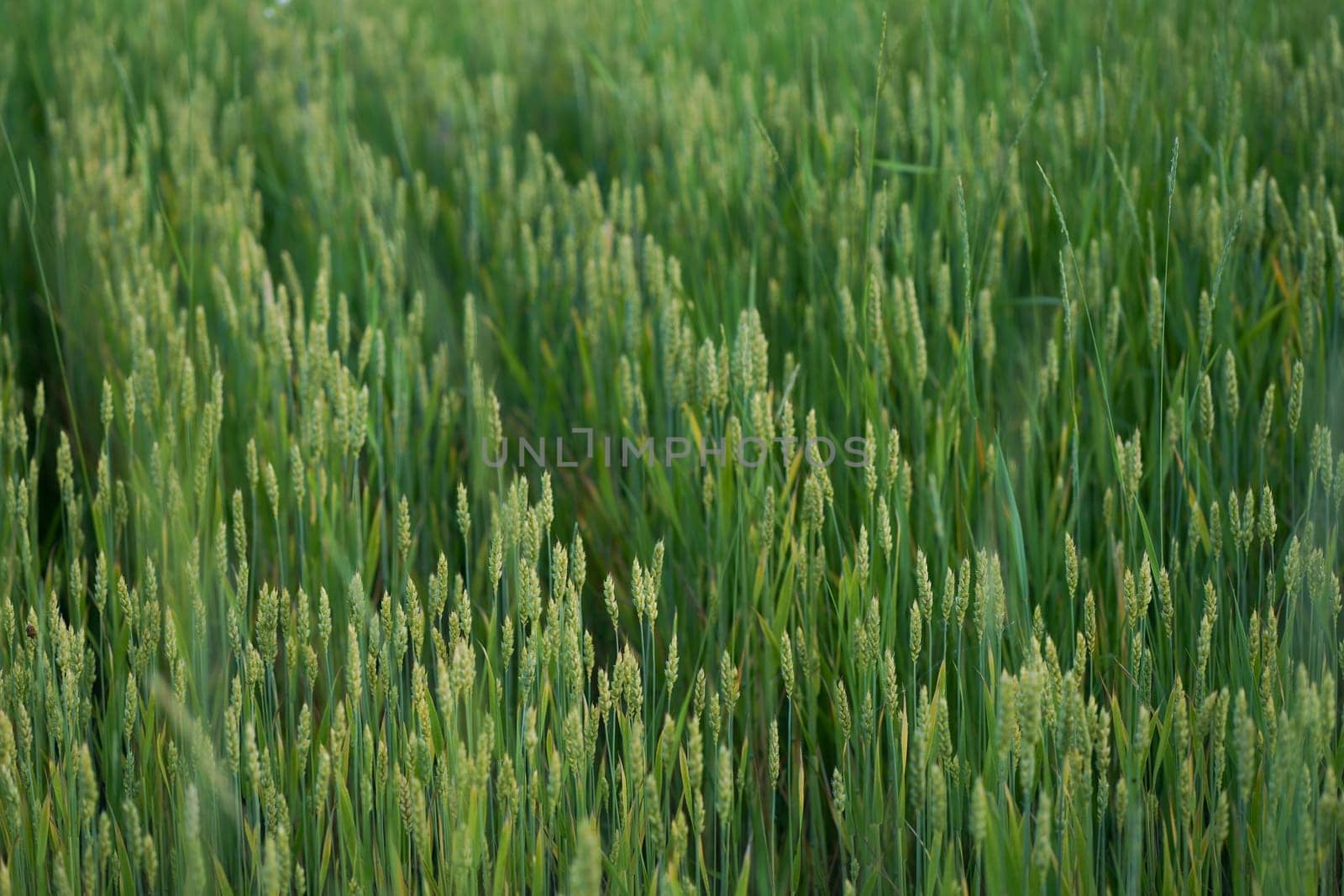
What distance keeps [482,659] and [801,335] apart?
0.63 m

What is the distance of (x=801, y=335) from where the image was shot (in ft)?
5.41

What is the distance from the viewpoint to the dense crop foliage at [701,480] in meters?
1.01

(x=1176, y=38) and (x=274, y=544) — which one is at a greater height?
(x=1176, y=38)

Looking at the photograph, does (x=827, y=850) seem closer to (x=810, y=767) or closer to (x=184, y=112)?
(x=810, y=767)

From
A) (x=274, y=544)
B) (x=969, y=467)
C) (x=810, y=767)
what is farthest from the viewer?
(x=274, y=544)

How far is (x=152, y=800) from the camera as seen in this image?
1.14 meters

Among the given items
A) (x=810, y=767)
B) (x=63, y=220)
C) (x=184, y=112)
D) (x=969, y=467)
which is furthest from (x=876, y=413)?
(x=184, y=112)

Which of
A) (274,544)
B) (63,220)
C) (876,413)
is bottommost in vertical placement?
(274,544)

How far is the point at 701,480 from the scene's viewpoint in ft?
4.80

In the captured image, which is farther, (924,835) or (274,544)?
(274,544)

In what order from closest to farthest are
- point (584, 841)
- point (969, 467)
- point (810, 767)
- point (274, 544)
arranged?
point (584, 841), point (810, 767), point (969, 467), point (274, 544)

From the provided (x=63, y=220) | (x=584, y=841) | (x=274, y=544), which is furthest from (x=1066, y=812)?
(x=63, y=220)

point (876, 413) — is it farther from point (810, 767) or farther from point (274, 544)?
point (274, 544)

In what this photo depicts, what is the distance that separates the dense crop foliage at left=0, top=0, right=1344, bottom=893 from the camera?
3.33ft
